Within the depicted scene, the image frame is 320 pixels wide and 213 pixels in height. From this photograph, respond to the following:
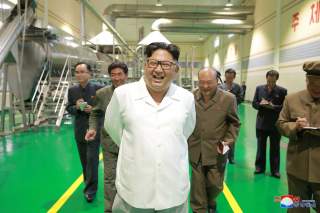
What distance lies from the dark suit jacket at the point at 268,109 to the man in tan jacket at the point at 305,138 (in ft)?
8.79

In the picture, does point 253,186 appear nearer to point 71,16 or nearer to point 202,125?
point 202,125

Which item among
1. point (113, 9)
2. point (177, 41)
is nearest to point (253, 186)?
point (113, 9)

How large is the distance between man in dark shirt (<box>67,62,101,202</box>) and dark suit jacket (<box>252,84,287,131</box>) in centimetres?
297

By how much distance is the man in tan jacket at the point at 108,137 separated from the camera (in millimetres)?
3468

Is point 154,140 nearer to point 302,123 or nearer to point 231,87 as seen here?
point 302,123

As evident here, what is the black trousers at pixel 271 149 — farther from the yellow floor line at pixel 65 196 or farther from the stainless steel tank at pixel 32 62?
the stainless steel tank at pixel 32 62

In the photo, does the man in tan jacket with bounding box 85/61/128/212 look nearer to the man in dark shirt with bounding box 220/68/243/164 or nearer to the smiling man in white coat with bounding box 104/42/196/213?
the smiling man in white coat with bounding box 104/42/196/213

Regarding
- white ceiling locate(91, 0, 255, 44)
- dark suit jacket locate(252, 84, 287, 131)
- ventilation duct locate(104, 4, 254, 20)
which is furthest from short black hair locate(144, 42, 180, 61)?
white ceiling locate(91, 0, 255, 44)

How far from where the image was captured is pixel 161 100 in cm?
189

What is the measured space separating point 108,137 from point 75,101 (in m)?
1.12

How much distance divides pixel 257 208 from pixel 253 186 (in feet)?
2.80

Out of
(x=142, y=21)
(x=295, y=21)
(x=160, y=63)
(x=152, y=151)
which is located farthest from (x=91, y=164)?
(x=142, y=21)

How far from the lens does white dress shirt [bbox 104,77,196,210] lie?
1.75m

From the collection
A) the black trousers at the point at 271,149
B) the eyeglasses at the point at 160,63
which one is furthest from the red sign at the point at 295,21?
the eyeglasses at the point at 160,63
